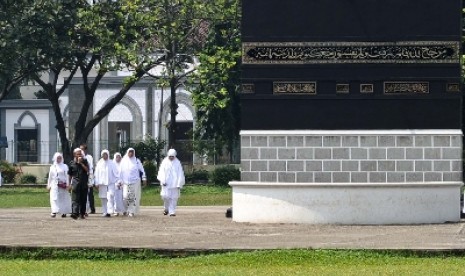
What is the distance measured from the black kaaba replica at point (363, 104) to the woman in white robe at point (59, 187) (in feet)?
22.9

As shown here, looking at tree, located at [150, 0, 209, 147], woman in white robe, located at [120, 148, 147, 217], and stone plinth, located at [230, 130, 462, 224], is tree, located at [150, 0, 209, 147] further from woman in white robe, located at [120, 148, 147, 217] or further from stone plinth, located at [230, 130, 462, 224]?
stone plinth, located at [230, 130, 462, 224]

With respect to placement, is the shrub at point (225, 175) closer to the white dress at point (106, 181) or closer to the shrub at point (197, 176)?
the shrub at point (197, 176)

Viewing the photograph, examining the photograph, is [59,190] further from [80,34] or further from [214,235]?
[80,34]

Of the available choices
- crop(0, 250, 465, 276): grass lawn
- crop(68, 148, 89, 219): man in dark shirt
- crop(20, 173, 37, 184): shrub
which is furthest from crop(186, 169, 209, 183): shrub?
crop(0, 250, 465, 276): grass lawn

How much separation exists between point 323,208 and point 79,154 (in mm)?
7442

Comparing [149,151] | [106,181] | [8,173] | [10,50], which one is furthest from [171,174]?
[8,173]

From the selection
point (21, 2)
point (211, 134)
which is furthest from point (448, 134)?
point (211, 134)

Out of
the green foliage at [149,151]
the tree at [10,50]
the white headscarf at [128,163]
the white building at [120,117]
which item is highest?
Answer: the tree at [10,50]

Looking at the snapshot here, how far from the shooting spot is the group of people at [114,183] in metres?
32.1

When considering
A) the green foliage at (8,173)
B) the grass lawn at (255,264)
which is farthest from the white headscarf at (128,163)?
the green foliage at (8,173)

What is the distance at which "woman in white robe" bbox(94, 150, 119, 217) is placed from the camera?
3288cm

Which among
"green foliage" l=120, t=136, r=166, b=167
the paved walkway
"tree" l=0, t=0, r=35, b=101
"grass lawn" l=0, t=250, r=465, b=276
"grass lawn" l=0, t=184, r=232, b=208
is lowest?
"grass lawn" l=0, t=250, r=465, b=276

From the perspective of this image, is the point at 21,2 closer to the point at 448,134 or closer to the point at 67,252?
the point at 448,134

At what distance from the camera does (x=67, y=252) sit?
67.7 ft
